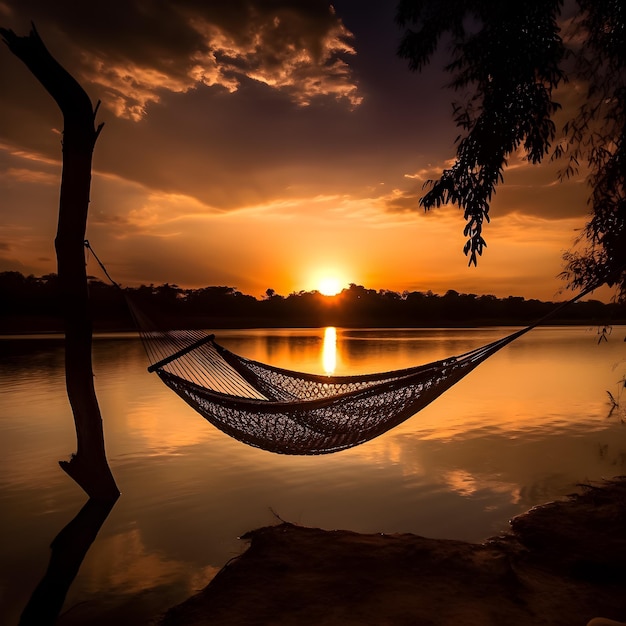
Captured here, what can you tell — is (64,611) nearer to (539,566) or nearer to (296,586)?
(296,586)

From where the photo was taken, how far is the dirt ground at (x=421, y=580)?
2.08 metres

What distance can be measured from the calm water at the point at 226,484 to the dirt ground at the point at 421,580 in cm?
34

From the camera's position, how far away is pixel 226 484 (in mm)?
4375

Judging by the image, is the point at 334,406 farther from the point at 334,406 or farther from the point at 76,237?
the point at 76,237

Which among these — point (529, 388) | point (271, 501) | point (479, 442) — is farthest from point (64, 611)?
point (529, 388)

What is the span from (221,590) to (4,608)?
3.54ft

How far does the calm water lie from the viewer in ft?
9.46

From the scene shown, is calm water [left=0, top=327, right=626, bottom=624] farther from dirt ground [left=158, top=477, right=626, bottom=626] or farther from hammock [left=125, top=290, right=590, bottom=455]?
hammock [left=125, top=290, right=590, bottom=455]

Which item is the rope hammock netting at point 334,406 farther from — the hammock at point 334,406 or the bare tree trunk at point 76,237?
the bare tree trunk at point 76,237

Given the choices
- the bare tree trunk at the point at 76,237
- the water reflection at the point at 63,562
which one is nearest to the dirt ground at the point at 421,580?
the water reflection at the point at 63,562

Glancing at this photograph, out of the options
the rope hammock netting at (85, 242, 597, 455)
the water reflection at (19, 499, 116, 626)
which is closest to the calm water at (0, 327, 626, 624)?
the water reflection at (19, 499, 116, 626)

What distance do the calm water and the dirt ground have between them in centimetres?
34

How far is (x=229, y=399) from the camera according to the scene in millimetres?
3043

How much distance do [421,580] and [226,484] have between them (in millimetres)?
A: 2354
